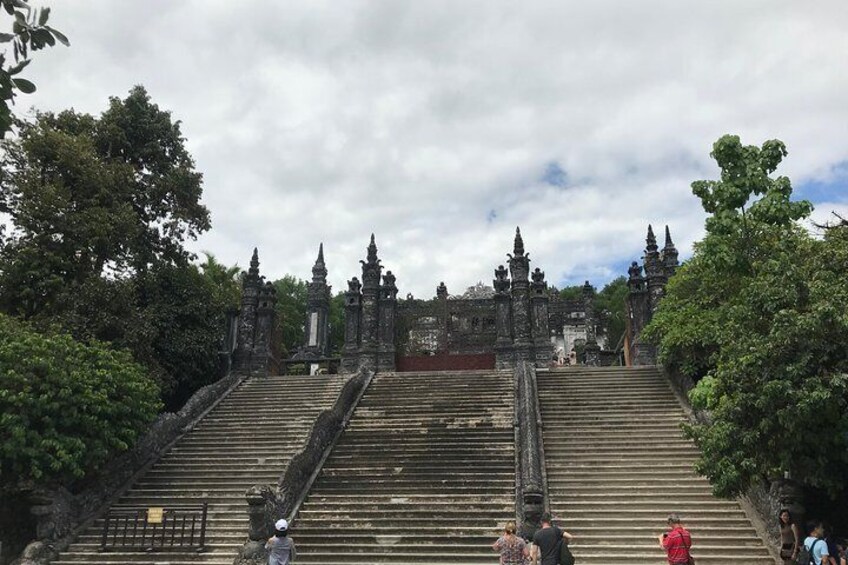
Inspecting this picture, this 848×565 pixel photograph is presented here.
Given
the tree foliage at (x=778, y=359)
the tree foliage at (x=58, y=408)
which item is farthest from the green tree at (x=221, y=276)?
the tree foliage at (x=778, y=359)

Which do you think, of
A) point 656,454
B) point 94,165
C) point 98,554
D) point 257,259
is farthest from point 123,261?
point 656,454

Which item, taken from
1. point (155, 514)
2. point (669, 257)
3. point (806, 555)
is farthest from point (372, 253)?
point (806, 555)

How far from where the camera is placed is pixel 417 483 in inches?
517

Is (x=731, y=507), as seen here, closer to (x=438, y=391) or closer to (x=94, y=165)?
(x=438, y=391)

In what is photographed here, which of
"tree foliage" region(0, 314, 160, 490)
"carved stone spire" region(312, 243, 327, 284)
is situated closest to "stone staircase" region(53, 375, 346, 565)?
"tree foliage" region(0, 314, 160, 490)

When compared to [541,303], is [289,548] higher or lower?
lower

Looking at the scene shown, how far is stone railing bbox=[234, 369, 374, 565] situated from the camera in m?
10.3

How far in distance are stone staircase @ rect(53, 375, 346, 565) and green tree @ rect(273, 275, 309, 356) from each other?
68.0 feet

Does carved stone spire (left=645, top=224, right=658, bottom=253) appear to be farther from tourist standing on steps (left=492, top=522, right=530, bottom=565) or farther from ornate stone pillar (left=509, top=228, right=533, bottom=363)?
tourist standing on steps (left=492, top=522, right=530, bottom=565)

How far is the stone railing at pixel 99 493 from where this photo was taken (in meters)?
11.6

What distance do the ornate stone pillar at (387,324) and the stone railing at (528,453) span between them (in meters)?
5.65

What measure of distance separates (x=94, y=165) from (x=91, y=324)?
4.76m

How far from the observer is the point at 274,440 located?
50.9 feet

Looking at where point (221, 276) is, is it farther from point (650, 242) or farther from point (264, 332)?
point (650, 242)
